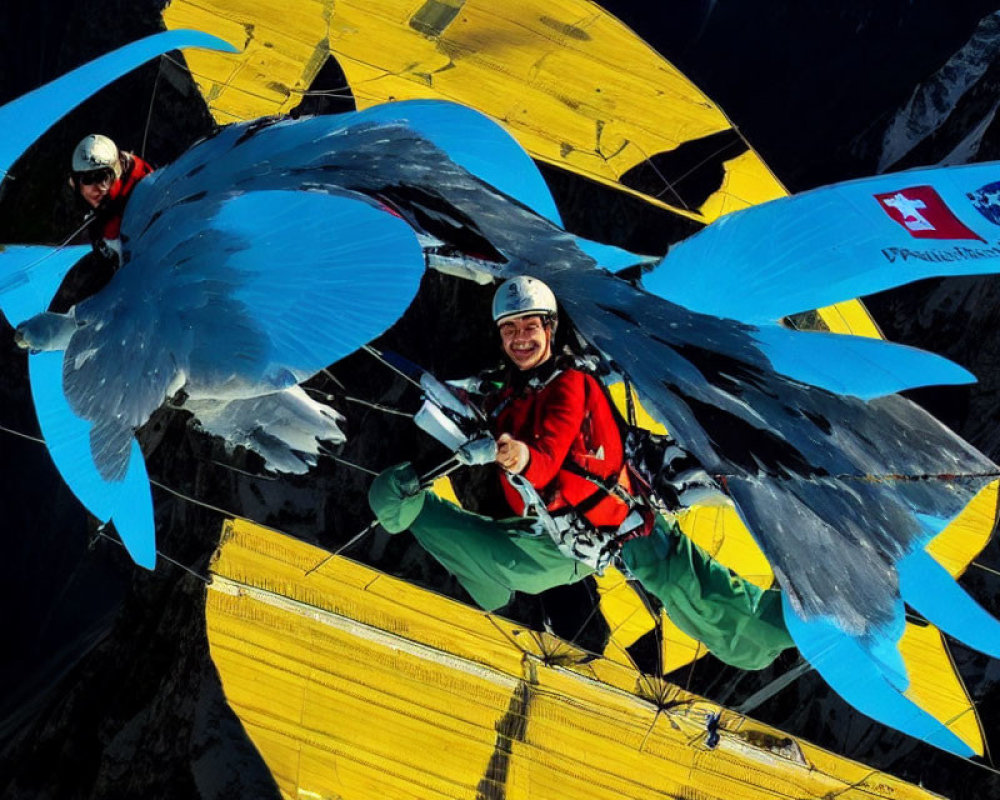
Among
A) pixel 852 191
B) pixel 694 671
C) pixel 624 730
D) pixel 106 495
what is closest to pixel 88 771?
pixel 106 495

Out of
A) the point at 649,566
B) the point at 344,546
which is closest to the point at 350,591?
the point at 344,546

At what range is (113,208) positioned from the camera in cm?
287

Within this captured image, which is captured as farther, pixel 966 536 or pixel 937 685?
pixel 966 536

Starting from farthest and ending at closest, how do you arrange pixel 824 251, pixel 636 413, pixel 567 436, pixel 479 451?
pixel 636 413
pixel 824 251
pixel 567 436
pixel 479 451

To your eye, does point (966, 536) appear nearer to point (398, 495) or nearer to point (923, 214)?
point (923, 214)

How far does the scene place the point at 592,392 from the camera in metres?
2.64

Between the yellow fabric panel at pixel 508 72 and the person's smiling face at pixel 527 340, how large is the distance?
1.41 metres

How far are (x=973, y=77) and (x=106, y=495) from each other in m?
4.28

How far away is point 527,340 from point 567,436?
270 mm

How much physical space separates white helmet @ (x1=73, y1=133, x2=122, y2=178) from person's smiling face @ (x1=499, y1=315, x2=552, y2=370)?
1227 millimetres

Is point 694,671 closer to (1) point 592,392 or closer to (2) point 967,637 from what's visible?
(2) point 967,637

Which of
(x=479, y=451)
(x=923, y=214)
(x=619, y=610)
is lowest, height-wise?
(x=619, y=610)

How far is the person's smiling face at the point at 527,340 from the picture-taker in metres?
2.59

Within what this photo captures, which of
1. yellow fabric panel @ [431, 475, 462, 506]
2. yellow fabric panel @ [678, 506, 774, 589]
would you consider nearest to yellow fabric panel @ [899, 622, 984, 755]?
yellow fabric panel @ [678, 506, 774, 589]
